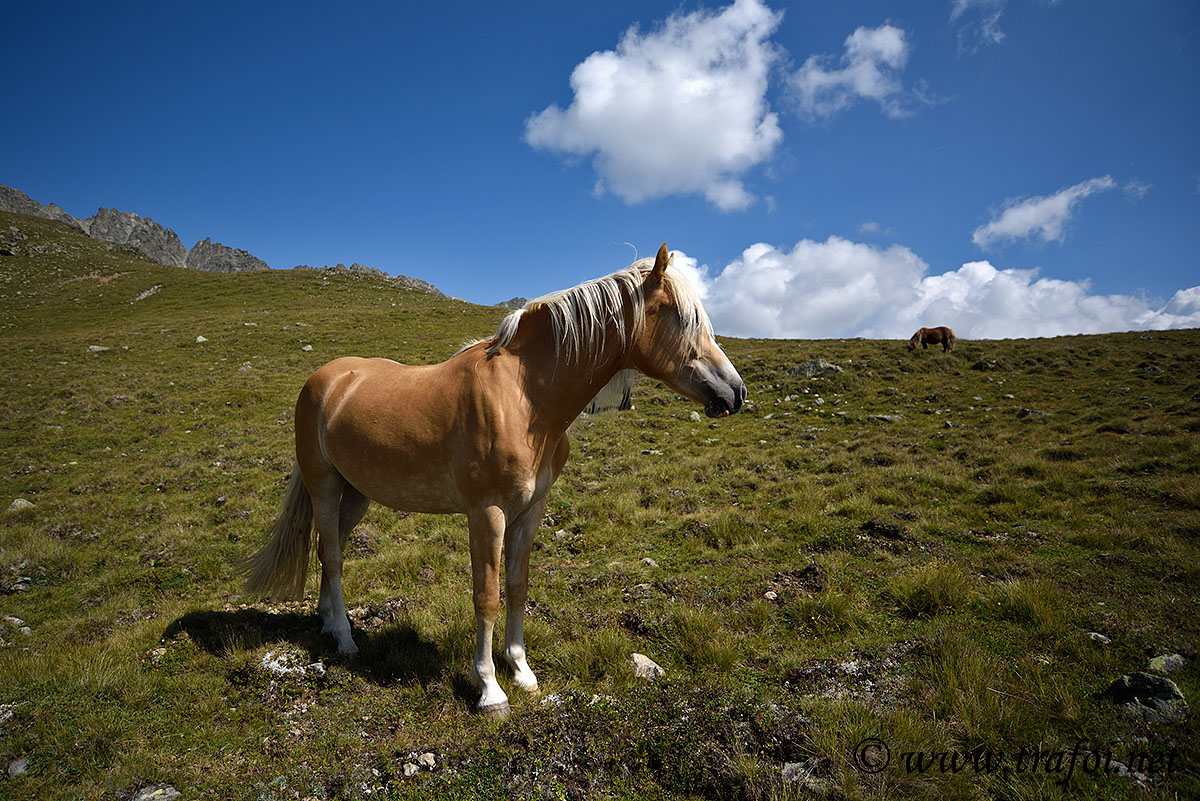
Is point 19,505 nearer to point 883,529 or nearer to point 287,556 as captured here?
point 287,556

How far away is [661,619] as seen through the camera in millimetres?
4301

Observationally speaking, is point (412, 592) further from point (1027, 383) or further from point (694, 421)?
point (1027, 383)

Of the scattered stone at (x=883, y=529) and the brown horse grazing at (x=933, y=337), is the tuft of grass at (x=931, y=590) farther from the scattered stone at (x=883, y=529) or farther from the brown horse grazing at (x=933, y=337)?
the brown horse grazing at (x=933, y=337)

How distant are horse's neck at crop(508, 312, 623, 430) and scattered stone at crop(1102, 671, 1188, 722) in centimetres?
354

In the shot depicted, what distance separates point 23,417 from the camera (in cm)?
1279

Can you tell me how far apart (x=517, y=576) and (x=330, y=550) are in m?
1.90

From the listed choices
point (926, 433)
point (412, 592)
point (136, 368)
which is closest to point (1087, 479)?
point (926, 433)

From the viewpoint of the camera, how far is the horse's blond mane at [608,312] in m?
3.26

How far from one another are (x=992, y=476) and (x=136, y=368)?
86.1 ft

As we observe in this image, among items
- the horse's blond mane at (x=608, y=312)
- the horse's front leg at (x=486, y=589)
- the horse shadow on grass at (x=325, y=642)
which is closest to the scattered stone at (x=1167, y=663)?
the horse's blond mane at (x=608, y=312)

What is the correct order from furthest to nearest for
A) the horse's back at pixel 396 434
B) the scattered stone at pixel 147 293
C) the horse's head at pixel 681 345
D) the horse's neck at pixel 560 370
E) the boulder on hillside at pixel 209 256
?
the boulder on hillside at pixel 209 256 < the scattered stone at pixel 147 293 < the horse's back at pixel 396 434 < the horse's neck at pixel 560 370 < the horse's head at pixel 681 345

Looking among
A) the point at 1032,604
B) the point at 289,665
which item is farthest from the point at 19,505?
the point at 1032,604

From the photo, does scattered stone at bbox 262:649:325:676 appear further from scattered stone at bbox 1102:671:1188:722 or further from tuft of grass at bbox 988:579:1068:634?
tuft of grass at bbox 988:579:1068:634
